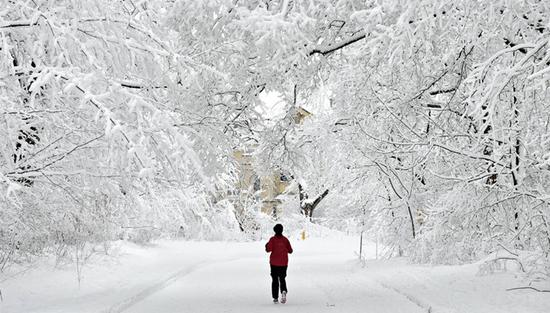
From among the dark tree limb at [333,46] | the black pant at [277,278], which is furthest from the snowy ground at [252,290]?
the dark tree limb at [333,46]

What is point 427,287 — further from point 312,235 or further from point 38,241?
point 312,235

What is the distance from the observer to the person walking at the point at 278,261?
1403 centimetres

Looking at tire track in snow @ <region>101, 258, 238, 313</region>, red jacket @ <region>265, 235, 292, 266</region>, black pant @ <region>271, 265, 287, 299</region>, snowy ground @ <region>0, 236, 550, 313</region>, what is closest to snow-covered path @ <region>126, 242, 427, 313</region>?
snowy ground @ <region>0, 236, 550, 313</region>

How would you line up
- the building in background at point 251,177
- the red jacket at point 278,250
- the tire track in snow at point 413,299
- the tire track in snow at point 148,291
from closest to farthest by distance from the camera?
the tire track in snow at point 413,299
the tire track in snow at point 148,291
the red jacket at point 278,250
the building in background at point 251,177

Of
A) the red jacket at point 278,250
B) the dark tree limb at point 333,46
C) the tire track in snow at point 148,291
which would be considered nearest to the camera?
the tire track in snow at point 148,291

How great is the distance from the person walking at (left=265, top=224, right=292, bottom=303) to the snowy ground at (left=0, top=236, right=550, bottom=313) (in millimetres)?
368

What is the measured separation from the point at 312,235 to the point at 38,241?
34.6 meters

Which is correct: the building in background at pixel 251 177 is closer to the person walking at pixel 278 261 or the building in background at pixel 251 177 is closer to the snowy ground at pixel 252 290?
the person walking at pixel 278 261

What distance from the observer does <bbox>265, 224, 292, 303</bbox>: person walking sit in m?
14.0

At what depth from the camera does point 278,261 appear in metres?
14.5

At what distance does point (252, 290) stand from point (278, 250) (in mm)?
2418

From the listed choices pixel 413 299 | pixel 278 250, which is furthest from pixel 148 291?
pixel 413 299

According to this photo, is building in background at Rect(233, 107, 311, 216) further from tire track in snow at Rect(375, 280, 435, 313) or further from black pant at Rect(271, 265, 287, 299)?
tire track in snow at Rect(375, 280, 435, 313)

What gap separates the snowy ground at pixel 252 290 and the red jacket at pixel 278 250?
0.79 meters
